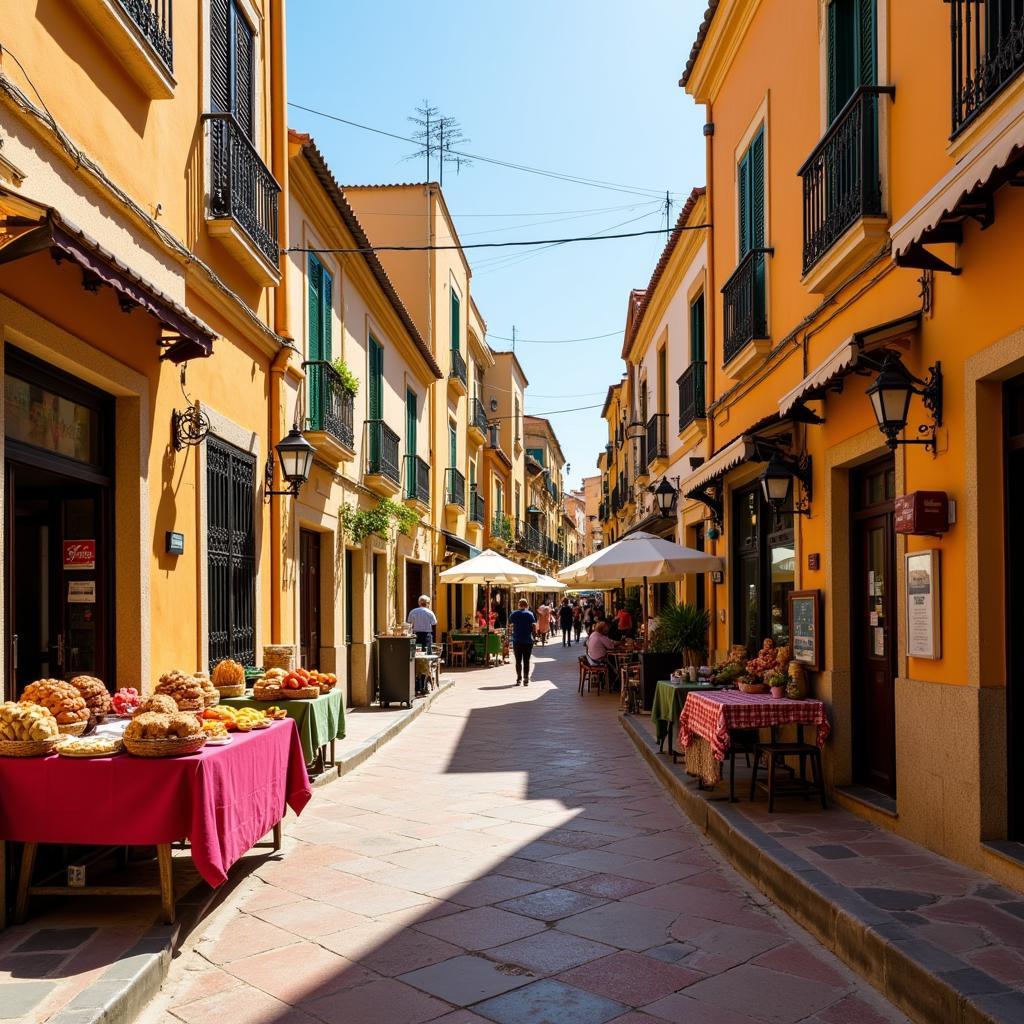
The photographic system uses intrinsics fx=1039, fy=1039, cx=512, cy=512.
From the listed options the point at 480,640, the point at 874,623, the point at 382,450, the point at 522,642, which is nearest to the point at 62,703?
the point at 874,623

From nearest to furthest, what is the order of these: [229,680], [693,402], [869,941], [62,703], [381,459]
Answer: [869,941]
[62,703]
[229,680]
[693,402]
[381,459]

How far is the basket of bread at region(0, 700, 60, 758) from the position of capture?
4805 mm

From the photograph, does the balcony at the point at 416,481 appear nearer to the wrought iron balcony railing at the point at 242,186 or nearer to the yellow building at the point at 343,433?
the yellow building at the point at 343,433

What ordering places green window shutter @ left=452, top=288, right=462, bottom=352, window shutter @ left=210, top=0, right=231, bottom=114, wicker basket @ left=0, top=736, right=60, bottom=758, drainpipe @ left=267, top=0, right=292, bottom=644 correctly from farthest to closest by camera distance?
green window shutter @ left=452, top=288, right=462, bottom=352 < drainpipe @ left=267, top=0, right=292, bottom=644 < window shutter @ left=210, top=0, right=231, bottom=114 < wicker basket @ left=0, top=736, right=60, bottom=758

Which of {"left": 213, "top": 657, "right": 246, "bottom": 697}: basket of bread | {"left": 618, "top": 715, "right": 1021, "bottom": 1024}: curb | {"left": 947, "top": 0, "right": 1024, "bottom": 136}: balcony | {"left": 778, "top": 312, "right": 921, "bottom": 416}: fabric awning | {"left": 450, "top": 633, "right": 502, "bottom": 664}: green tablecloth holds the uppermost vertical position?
{"left": 947, "top": 0, "right": 1024, "bottom": 136}: balcony

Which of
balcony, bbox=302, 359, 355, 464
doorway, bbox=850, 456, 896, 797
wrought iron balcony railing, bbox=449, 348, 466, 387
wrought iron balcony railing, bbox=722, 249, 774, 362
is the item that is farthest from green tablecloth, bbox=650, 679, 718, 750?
wrought iron balcony railing, bbox=449, 348, 466, 387

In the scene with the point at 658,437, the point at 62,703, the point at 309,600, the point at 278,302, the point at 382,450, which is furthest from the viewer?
the point at 658,437

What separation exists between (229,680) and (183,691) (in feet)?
5.00

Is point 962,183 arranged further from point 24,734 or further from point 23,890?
point 23,890

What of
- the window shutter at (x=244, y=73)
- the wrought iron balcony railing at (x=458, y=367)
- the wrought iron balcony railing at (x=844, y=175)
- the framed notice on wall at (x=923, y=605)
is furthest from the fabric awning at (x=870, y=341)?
the wrought iron balcony railing at (x=458, y=367)

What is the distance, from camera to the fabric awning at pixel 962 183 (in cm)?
425

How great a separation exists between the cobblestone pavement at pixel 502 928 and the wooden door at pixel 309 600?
406cm

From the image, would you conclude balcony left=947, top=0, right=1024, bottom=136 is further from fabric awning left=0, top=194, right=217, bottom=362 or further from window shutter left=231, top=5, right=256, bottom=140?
window shutter left=231, top=5, right=256, bottom=140

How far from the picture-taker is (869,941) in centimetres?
446
